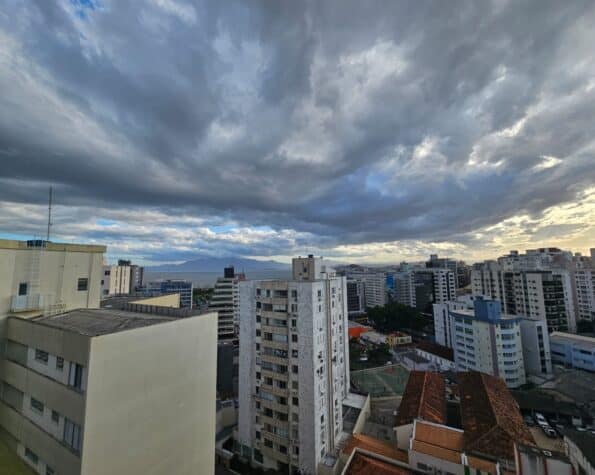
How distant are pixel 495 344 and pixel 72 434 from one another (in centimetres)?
4224

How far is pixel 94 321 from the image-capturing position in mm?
9508

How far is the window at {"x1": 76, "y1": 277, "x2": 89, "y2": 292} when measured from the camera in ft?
41.0

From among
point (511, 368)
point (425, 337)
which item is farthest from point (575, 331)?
point (511, 368)

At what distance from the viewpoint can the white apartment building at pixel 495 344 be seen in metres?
34.4

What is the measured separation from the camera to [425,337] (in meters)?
57.6

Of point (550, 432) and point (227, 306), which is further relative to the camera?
point (227, 306)

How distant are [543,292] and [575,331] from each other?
13.2 m

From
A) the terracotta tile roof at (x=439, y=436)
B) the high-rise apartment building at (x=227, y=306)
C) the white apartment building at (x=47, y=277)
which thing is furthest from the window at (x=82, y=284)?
the high-rise apartment building at (x=227, y=306)

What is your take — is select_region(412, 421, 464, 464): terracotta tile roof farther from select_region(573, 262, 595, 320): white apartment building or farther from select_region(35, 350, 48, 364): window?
select_region(573, 262, 595, 320): white apartment building

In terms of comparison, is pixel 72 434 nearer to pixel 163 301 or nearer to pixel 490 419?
pixel 163 301

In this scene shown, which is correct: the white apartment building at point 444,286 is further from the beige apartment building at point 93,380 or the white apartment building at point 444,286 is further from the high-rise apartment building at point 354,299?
the beige apartment building at point 93,380

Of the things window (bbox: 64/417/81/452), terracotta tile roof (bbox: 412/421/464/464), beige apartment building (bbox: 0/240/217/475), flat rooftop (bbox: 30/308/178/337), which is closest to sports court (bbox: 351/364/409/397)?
terracotta tile roof (bbox: 412/421/464/464)

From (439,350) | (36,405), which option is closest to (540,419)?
(439,350)

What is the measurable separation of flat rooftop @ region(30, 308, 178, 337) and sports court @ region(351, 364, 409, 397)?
31.7 metres
